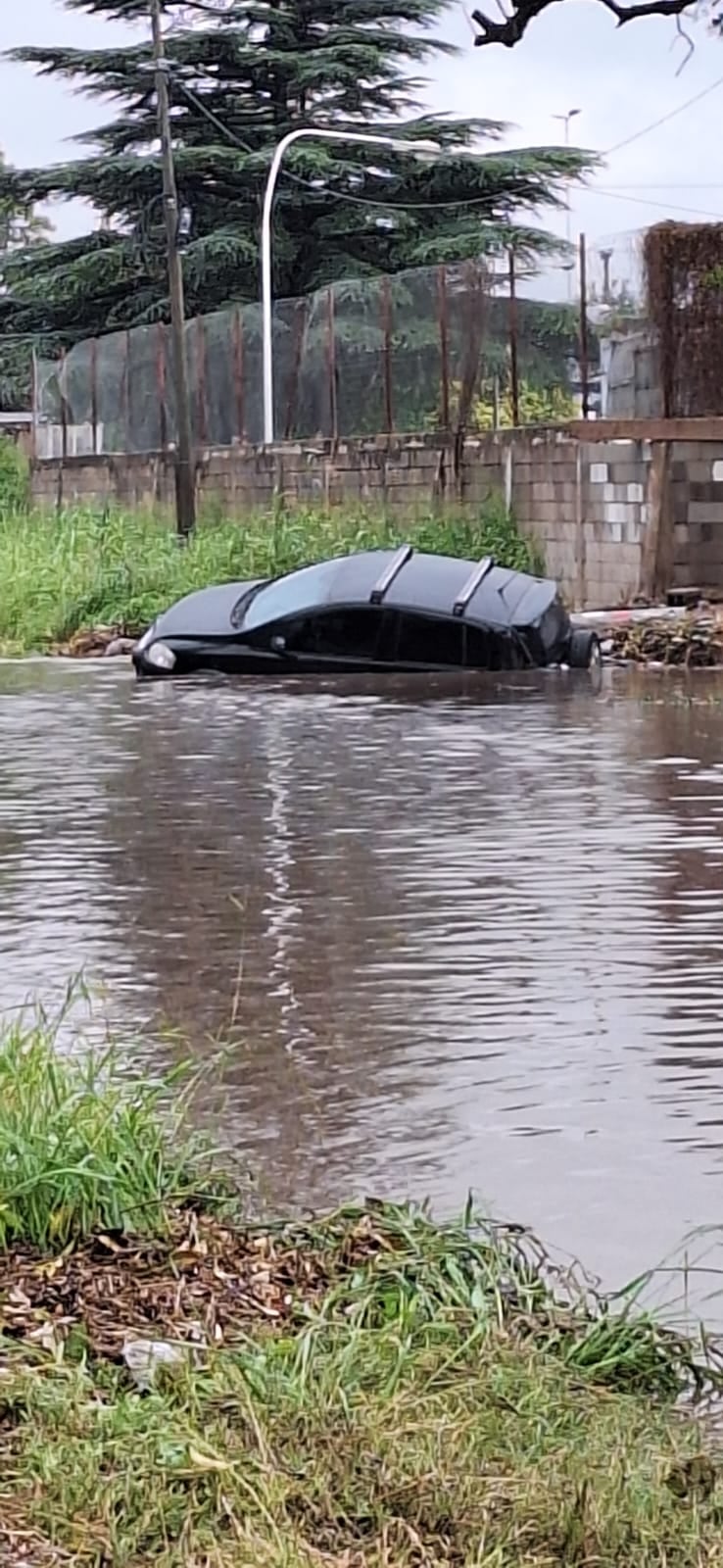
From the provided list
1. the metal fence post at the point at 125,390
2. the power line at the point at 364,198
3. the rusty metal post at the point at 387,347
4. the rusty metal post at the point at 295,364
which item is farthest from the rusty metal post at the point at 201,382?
the power line at the point at 364,198

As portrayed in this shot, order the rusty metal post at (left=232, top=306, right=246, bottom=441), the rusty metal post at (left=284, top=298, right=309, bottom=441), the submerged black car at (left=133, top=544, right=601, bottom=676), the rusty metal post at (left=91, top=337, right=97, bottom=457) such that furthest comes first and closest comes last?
the rusty metal post at (left=91, top=337, right=97, bottom=457), the rusty metal post at (left=232, top=306, right=246, bottom=441), the rusty metal post at (left=284, top=298, right=309, bottom=441), the submerged black car at (left=133, top=544, right=601, bottom=676)

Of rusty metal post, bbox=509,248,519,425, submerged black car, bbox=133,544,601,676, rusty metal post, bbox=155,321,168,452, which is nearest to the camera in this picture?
submerged black car, bbox=133,544,601,676

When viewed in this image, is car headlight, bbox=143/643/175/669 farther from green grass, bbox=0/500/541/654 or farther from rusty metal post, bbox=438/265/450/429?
rusty metal post, bbox=438/265/450/429

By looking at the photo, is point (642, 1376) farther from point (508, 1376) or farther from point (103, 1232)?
point (103, 1232)

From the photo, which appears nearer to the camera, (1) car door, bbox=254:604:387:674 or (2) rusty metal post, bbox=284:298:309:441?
(1) car door, bbox=254:604:387:674

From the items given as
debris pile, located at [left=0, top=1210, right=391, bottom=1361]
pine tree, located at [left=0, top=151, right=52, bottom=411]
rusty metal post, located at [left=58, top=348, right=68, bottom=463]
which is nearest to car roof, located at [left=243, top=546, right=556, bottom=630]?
debris pile, located at [left=0, top=1210, right=391, bottom=1361]

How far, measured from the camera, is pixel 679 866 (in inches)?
390

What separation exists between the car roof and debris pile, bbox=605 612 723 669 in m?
0.93

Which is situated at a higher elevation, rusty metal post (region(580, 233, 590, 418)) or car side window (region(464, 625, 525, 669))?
rusty metal post (region(580, 233, 590, 418))

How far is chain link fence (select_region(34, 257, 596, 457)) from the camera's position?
83.8ft

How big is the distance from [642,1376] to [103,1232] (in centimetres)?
113

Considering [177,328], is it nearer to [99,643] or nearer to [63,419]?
[99,643]

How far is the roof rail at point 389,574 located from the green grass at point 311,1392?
46.2 ft

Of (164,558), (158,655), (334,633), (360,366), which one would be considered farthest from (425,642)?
(360,366)
